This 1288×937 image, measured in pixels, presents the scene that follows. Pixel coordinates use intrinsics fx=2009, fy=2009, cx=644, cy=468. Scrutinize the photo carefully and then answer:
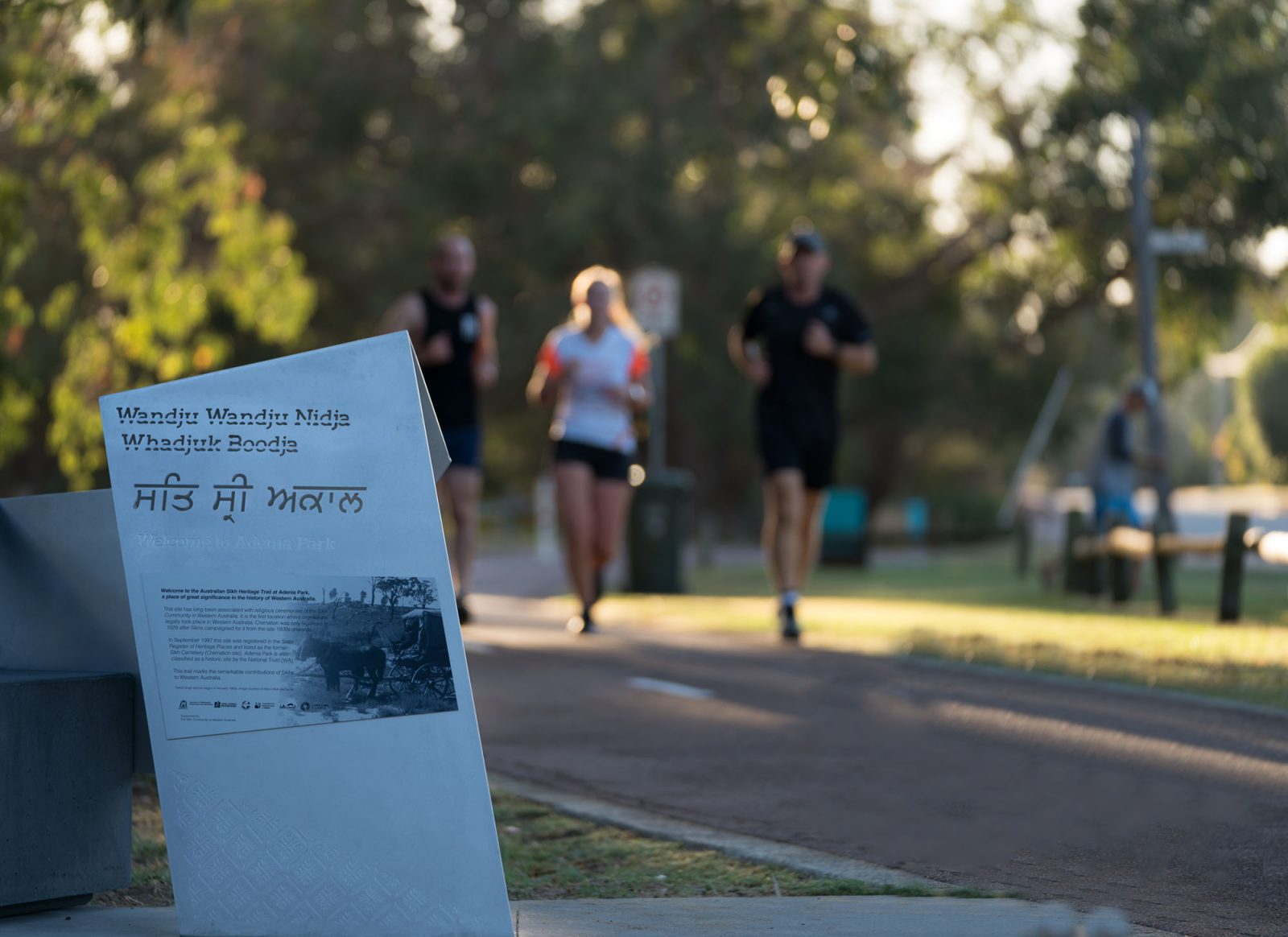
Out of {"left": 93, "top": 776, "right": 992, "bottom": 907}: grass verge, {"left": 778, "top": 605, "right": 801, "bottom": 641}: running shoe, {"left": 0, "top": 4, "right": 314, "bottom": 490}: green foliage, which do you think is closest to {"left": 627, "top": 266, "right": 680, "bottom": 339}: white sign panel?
{"left": 0, "top": 4, "right": 314, "bottom": 490}: green foliage

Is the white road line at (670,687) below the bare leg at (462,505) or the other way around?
below

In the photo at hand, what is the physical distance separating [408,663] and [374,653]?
0.23 feet

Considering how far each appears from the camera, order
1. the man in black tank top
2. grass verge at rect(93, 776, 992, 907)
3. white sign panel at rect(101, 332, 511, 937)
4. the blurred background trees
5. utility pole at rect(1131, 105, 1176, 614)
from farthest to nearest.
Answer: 1. utility pole at rect(1131, 105, 1176, 614)
2. the blurred background trees
3. the man in black tank top
4. grass verge at rect(93, 776, 992, 907)
5. white sign panel at rect(101, 332, 511, 937)

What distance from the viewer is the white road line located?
8367mm

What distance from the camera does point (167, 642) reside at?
13.0 feet

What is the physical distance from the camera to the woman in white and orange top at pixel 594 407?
1084 cm

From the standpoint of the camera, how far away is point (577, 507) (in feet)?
35.6

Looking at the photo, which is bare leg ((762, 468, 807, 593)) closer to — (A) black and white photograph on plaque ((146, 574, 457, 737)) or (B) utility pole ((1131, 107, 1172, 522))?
(A) black and white photograph on plaque ((146, 574, 457, 737))

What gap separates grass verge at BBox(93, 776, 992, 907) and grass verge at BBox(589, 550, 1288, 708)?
10.9ft

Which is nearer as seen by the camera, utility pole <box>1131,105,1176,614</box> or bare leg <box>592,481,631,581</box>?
bare leg <box>592,481,631,581</box>

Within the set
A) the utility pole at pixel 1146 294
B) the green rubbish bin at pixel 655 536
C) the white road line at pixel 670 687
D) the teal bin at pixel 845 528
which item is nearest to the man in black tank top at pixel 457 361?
the white road line at pixel 670 687

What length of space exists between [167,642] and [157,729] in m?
0.17

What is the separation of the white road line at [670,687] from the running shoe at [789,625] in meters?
1.84

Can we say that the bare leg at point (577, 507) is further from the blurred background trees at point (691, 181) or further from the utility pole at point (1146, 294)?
the utility pole at point (1146, 294)
